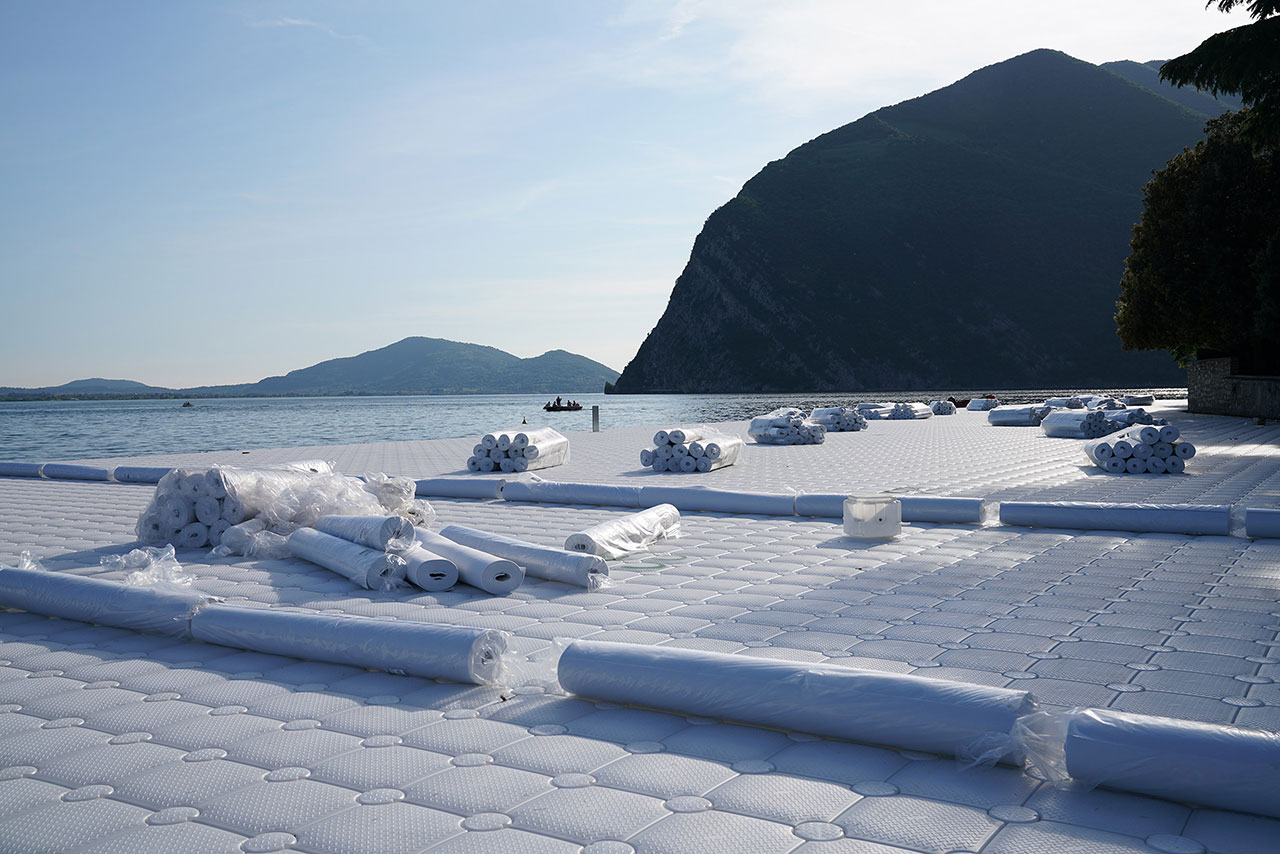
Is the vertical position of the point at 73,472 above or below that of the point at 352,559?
above

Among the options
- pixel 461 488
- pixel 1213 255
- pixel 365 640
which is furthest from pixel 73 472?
pixel 1213 255

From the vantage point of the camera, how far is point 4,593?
4688mm

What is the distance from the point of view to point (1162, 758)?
7.51ft

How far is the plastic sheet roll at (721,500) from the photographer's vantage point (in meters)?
8.02

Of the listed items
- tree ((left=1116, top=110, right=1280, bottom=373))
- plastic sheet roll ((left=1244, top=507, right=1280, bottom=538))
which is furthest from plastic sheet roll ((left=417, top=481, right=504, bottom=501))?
tree ((left=1116, top=110, right=1280, bottom=373))

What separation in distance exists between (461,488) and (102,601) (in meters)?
5.77

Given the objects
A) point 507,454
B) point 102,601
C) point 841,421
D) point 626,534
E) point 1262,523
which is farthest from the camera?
point 841,421

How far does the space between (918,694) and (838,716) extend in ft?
0.84

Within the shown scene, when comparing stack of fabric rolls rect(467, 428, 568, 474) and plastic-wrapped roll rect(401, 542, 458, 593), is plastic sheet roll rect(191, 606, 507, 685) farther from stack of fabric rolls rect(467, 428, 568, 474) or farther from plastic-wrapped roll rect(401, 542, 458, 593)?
stack of fabric rolls rect(467, 428, 568, 474)

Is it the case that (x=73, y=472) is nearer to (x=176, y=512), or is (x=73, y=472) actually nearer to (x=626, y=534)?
(x=176, y=512)

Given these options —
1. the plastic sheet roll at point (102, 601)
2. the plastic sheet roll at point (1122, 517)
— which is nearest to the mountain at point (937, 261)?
the plastic sheet roll at point (1122, 517)

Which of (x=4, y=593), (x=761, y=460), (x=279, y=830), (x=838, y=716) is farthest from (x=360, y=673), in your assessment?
(x=761, y=460)

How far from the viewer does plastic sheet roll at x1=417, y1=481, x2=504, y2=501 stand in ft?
32.1

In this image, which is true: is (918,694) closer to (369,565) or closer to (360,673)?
(360,673)
